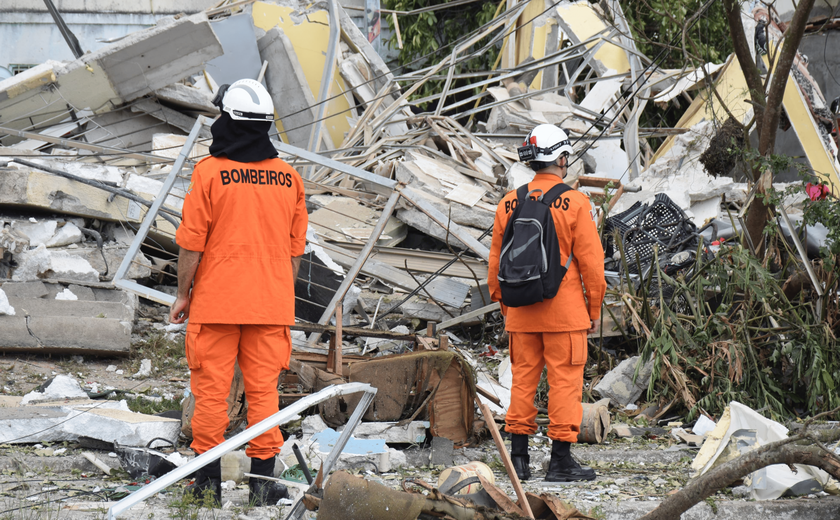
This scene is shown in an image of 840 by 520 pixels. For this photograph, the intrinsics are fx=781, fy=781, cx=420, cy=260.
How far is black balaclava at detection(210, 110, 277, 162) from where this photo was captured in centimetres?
323

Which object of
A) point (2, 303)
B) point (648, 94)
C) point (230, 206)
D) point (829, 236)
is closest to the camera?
point (230, 206)

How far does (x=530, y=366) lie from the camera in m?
3.93

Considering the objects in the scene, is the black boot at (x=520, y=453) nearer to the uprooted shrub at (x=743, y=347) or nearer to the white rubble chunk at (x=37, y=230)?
the uprooted shrub at (x=743, y=347)

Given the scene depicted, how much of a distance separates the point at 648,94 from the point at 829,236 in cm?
642

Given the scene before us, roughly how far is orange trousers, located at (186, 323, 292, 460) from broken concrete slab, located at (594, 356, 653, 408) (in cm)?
276

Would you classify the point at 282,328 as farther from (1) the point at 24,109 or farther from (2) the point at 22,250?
(1) the point at 24,109

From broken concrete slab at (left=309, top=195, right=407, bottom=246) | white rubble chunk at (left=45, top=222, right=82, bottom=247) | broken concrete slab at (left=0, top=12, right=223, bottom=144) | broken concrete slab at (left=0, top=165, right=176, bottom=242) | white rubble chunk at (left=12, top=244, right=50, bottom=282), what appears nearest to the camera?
white rubble chunk at (left=12, top=244, right=50, bottom=282)

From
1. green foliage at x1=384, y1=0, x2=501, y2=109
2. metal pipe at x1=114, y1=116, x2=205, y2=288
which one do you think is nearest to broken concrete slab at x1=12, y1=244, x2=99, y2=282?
metal pipe at x1=114, y1=116, x2=205, y2=288

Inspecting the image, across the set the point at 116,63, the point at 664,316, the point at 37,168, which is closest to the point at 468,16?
the point at 116,63

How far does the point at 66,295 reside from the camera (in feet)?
21.3

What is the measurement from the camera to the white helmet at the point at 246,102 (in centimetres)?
321

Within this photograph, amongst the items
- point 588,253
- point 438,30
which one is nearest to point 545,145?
point 588,253

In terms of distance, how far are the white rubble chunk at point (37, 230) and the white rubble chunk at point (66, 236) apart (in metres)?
0.04

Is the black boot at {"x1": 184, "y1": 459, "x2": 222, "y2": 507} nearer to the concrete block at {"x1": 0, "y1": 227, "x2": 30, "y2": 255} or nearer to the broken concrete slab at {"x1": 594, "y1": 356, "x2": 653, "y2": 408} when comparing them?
the broken concrete slab at {"x1": 594, "y1": 356, "x2": 653, "y2": 408}
